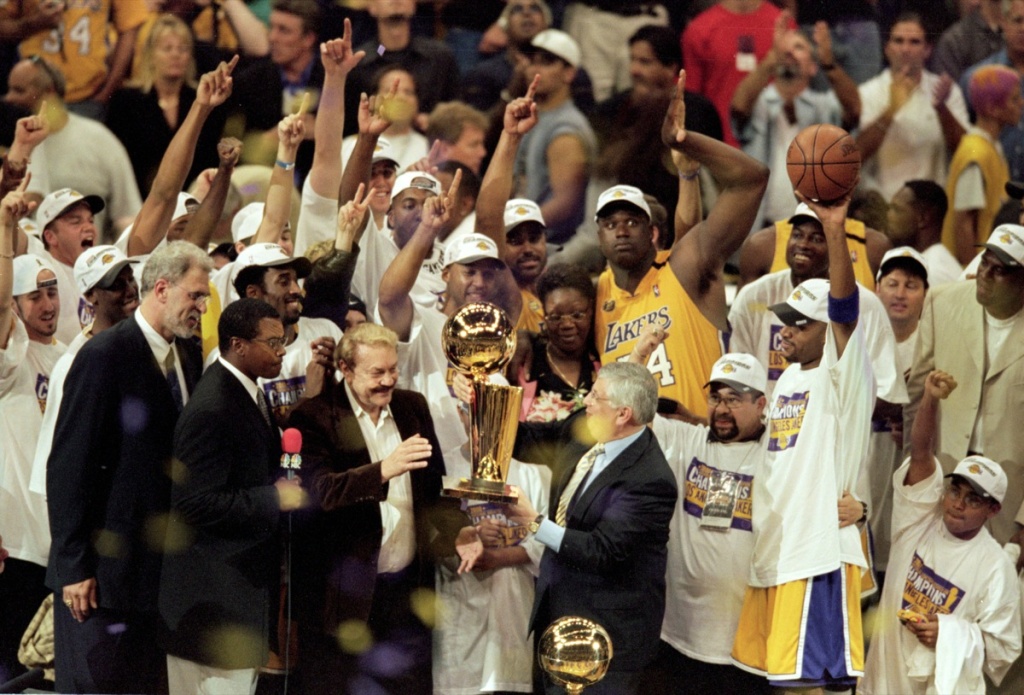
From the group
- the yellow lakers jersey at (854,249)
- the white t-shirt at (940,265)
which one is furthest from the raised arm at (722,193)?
the white t-shirt at (940,265)

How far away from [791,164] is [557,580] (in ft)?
5.98

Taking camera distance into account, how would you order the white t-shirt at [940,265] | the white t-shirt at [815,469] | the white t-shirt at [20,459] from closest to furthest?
the white t-shirt at [815,469], the white t-shirt at [20,459], the white t-shirt at [940,265]

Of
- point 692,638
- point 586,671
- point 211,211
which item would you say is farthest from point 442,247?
point 586,671

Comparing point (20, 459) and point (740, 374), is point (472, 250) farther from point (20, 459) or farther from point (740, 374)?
point (20, 459)

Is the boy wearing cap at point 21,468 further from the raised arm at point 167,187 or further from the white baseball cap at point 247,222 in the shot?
the white baseball cap at point 247,222

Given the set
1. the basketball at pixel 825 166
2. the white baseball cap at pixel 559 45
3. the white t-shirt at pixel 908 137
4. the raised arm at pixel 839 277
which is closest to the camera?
the raised arm at pixel 839 277

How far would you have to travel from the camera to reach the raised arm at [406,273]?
5.58m

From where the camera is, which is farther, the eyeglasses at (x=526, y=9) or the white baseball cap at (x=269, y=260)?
the eyeglasses at (x=526, y=9)

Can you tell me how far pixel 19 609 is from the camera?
5637mm

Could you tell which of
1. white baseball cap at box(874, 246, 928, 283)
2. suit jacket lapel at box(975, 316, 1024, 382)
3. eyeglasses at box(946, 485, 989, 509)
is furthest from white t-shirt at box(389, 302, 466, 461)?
suit jacket lapel at box(975, 316, 1024, 382)

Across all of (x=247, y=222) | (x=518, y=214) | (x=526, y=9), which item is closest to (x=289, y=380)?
(x=247, y=222)

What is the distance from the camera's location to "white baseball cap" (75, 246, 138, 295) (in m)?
5.44

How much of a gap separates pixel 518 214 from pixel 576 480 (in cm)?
154

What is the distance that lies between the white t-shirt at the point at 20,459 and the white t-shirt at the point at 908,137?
4519 millimetres
